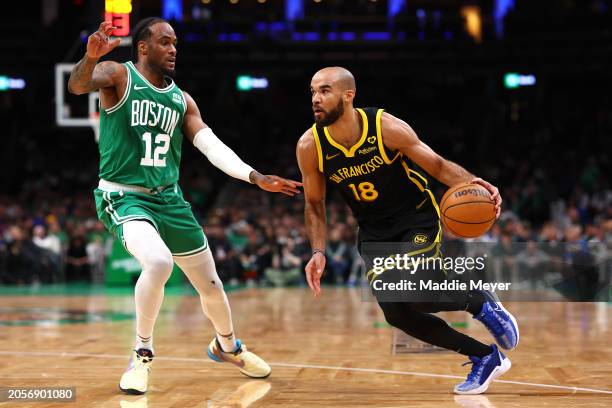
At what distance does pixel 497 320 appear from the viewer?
18.8 feet

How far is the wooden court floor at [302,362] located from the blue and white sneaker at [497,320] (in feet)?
0.98

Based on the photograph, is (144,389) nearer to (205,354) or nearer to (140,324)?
(140,324)

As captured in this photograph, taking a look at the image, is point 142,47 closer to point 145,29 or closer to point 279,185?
point 145,29

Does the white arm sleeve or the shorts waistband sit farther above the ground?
the white arm sleeve

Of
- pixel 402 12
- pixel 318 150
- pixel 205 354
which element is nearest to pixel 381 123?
pixel 318 150

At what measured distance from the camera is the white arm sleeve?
18.9 ft

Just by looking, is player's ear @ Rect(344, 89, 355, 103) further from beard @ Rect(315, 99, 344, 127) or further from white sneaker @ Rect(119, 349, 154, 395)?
white sneaker @ Rect(119, 349, 154, 395)

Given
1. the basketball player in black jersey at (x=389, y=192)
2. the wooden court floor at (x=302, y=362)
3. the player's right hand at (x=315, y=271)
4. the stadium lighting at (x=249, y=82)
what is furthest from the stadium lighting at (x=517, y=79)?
the player's right hand at (x=315, y=271)

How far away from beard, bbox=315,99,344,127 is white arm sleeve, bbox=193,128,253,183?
545 mm

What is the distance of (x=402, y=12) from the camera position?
24391 mm

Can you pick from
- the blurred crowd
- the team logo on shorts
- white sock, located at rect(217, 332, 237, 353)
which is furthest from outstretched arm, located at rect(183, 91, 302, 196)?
the blurred crowd

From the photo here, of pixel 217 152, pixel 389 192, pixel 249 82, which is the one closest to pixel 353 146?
pixel 389 192

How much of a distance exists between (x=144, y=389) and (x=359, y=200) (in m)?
1.73

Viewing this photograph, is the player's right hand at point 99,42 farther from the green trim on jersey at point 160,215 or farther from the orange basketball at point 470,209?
the orange basketball at point 470,209
